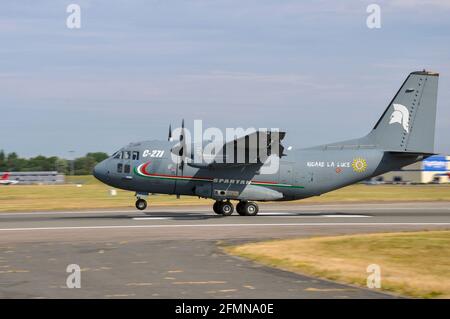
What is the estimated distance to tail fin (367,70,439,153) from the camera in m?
36.5

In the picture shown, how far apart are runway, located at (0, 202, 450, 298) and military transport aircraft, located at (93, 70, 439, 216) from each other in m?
1.66

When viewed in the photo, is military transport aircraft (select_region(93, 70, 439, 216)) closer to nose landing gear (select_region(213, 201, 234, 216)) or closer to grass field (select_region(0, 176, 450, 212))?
nose landing gear (select_region(213, 201, 234, 216))

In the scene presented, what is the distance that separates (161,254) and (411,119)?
22670mm

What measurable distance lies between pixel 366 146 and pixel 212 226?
41.2 ft

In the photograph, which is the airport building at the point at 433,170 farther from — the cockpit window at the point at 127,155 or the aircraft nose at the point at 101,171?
the aircraft nose at the point at 101,171

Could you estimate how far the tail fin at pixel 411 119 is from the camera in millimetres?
36531

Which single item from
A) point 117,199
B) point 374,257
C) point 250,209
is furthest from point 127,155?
point 117,199

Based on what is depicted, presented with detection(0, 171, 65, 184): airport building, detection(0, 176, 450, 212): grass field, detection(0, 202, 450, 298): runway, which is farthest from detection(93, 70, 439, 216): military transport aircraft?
detection(0, 171, 65, 184): airport building

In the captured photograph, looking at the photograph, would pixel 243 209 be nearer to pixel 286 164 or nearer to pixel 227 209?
pixel 227 209

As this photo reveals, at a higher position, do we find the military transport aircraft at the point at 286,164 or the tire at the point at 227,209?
the military transport aircraft at the point at 286,164

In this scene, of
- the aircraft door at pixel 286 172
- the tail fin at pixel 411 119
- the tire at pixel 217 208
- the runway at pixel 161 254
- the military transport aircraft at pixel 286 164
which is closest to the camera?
the runway at pixel 161 254

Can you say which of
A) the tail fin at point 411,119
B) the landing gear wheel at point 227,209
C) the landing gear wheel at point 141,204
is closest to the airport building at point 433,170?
the tail fin at point 411,119
